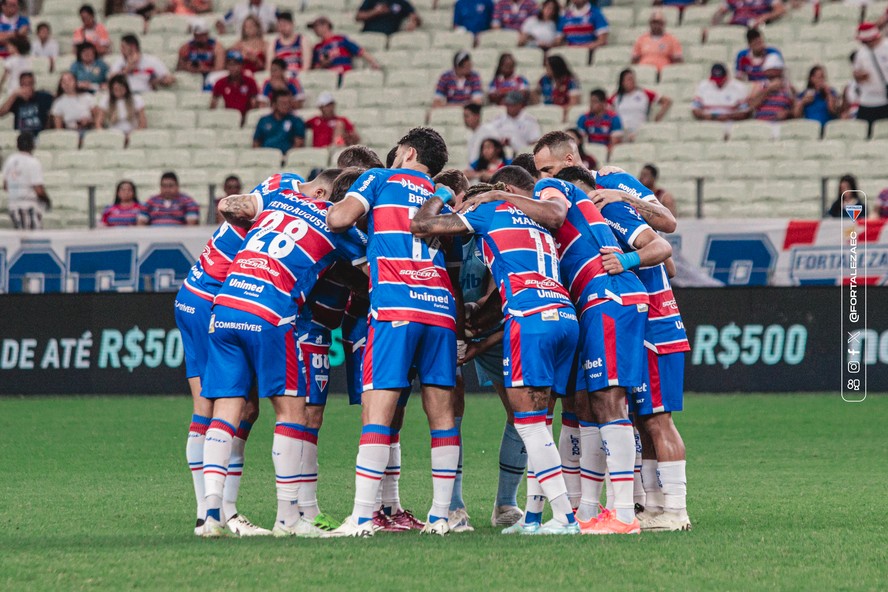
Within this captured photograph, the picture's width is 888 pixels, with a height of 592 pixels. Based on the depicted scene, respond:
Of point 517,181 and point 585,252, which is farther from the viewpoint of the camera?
point 517,181

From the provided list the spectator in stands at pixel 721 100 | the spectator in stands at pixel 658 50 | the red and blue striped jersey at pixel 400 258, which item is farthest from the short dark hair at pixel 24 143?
the red and blue striped jersey at pixel 400 258

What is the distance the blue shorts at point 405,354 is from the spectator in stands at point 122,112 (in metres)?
14.1

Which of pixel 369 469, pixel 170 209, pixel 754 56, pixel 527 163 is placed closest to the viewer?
pixel 369 469

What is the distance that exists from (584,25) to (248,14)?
18.0 ft

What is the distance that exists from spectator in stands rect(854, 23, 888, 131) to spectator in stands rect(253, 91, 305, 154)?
762cm

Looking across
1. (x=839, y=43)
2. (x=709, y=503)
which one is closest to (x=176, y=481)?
(x=709, y=503)

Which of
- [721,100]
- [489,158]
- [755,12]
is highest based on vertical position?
[755,12]

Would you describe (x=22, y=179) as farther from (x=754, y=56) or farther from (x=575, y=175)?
(x=575, y=175)

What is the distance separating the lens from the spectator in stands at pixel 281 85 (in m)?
19.7

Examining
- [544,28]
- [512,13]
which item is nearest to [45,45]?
[512,13]

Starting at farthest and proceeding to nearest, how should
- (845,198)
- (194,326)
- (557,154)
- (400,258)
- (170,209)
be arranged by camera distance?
(170,209)
(845,198)
(194,326)
(557,154)
(400,258)

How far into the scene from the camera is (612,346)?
708 centimetres

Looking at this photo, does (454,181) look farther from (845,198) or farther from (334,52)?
(334,52)

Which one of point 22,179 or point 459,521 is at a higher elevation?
point 22,179
